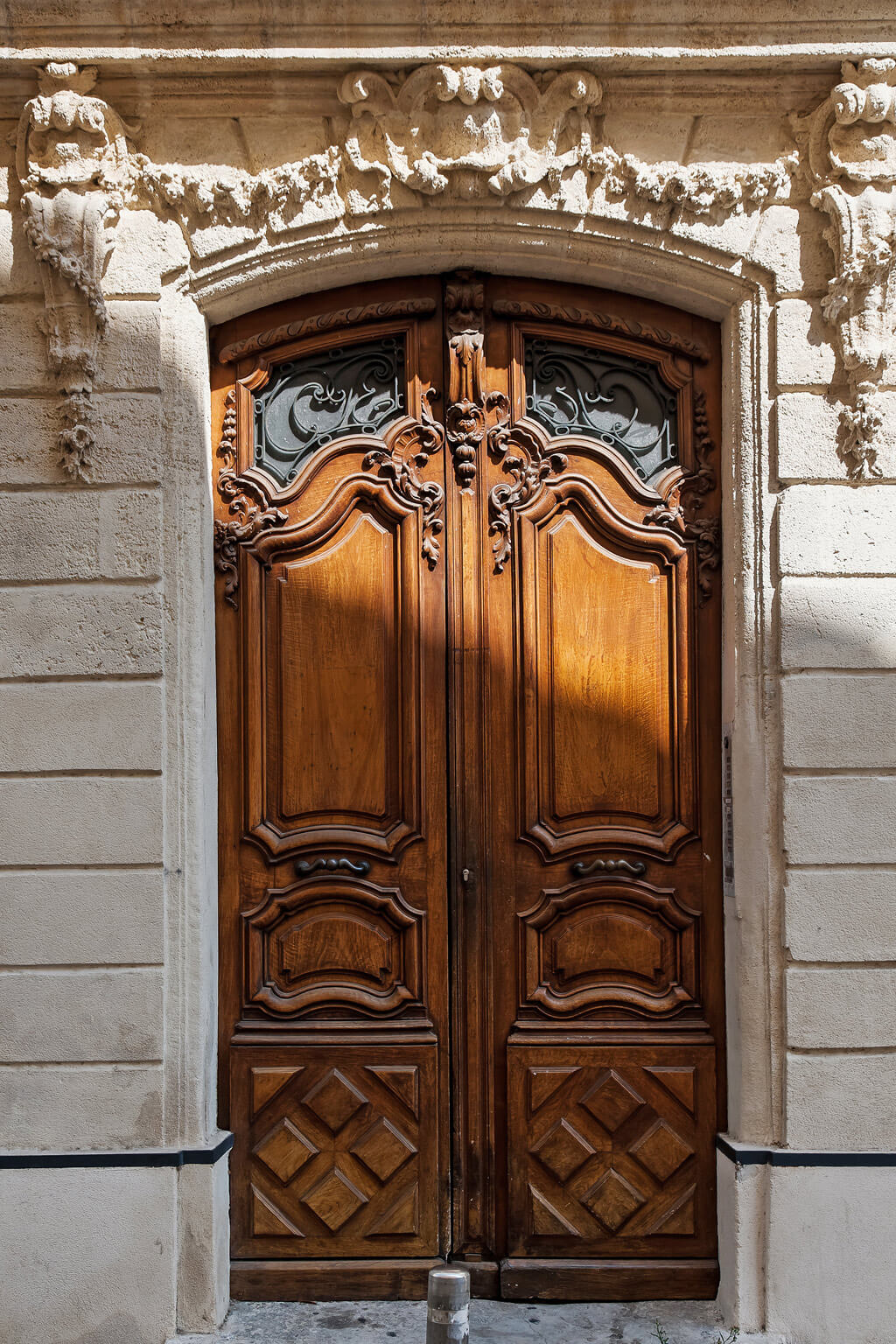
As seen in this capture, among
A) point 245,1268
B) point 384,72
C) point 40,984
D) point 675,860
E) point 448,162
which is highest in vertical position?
point 384,72

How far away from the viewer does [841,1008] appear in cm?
370

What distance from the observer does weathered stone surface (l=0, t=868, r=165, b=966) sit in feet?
12.2

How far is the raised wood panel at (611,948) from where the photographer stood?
395 centimetres

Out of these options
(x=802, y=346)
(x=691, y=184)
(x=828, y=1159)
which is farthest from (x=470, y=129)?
(x=828, y=1159)

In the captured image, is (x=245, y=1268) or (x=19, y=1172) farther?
(x=245, y=1268)

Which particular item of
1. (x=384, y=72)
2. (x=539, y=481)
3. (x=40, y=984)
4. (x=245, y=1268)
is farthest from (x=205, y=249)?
(x=245, y=1268)

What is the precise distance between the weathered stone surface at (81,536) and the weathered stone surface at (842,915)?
235cm

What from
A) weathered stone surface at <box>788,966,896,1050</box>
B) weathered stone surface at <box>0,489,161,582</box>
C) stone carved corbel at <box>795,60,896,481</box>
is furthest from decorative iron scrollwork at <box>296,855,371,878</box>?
stone carved corbel at <box>795,60,896,481</box>

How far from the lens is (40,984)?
3.71 m

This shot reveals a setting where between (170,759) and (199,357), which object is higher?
(199,357)

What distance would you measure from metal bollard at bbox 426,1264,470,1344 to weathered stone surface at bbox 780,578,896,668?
2.22 metres

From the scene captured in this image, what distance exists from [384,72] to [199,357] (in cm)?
111

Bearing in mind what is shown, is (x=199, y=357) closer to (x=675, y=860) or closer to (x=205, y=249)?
(x=205, y=249)

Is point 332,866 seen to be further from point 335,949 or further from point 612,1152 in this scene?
point 612,1152
